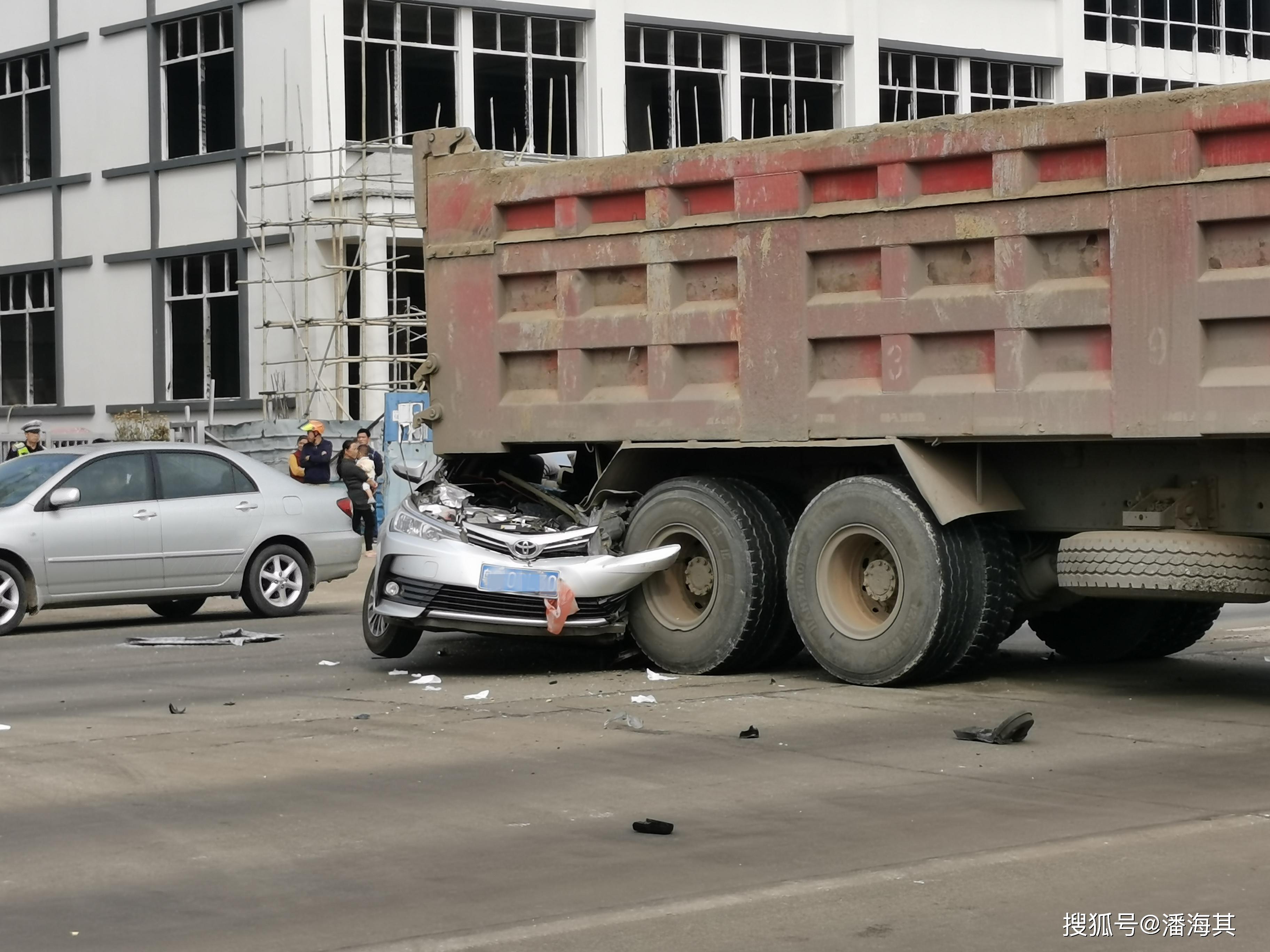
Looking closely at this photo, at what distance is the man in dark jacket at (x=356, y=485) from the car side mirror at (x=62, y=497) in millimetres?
7696

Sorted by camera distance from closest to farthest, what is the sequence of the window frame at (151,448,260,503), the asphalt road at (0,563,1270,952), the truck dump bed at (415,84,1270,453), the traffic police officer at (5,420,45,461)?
the asphalt road at (0,563,1270,952)
the truck dump bed at (415,84,1270,453)
the window frame at (151,448,260,503)
the traffic police officer at (5,420,45,461)

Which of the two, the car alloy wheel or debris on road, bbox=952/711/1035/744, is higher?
the car alloy wheel

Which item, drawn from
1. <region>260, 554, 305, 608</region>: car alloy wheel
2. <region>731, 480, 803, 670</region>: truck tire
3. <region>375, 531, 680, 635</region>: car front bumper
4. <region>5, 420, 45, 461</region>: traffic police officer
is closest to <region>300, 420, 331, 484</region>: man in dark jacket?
<region>5, 420, 45, 461</region>: traffic police officer

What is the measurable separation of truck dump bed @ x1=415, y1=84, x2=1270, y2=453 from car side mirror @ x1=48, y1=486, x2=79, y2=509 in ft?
13.5

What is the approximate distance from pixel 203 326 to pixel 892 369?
2113 cm

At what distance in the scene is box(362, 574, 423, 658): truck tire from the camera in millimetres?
12781

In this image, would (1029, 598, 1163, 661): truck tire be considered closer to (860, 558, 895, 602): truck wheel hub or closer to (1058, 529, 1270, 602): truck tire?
(860, 558, 895, 602): truck wheel hub

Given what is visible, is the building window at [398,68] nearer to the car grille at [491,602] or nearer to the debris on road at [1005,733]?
the car grille at [491,602]

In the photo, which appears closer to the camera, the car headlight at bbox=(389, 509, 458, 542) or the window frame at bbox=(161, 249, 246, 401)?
the car headlight at bbox=(389, 509, 458, 542)

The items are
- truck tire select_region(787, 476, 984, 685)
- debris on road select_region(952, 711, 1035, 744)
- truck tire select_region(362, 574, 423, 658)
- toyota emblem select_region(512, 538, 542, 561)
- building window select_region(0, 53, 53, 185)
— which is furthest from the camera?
building window select_region(0, 53, 53, 185)

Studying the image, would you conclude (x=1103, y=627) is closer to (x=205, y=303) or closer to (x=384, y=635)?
(x=384, y=635)

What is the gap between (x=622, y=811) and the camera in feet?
25.7

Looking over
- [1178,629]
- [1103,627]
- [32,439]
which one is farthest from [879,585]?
[32,439]

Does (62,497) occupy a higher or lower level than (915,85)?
lower
